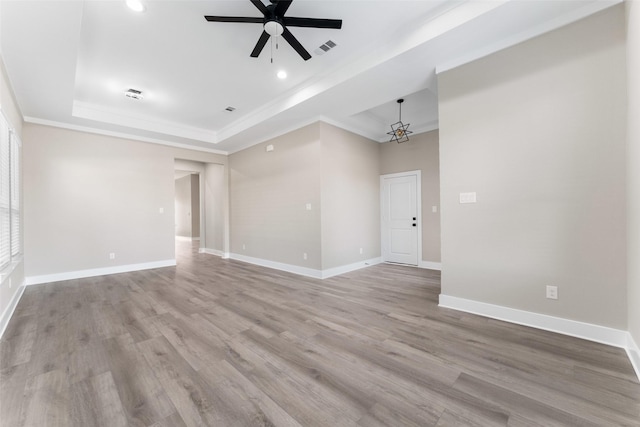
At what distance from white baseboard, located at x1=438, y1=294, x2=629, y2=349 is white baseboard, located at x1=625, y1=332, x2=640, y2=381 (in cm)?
5

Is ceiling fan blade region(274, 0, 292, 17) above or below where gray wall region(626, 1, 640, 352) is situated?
above

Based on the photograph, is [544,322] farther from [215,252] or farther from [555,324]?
[215,252]

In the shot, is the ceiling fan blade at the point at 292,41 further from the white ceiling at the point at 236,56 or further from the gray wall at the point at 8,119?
the gray wall at the point at 8,119

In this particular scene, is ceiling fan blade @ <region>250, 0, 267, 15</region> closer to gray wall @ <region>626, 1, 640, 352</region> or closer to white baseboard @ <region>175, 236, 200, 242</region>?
gray wall @ <region>626, 1, 640, 352</region>

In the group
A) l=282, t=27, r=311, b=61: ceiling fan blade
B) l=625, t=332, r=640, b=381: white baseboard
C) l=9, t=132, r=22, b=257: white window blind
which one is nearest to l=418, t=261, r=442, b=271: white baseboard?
l=625, t=332, r=640, b=381: white baseboard

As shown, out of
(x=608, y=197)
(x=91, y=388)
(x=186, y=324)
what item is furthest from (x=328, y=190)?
(x=91, y=388)

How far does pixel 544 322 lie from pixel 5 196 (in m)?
6.19

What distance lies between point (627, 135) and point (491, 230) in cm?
126

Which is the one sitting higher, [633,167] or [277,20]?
[277,20]

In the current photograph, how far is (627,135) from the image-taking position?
2.11 metres

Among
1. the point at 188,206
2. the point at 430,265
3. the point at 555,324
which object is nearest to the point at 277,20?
the point at 555,324

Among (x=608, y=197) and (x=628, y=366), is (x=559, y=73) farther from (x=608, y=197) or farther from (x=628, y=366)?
(x=628, y=366)

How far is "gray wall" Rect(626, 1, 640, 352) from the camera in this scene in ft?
6.15

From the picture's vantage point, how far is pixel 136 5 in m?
2.43
